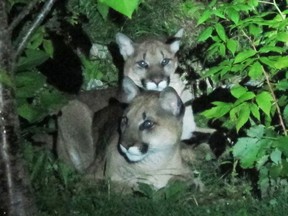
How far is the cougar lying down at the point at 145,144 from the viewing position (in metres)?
7.14

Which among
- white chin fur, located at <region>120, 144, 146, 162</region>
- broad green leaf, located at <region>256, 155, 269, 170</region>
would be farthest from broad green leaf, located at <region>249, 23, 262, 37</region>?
white chin fur, located at <region>120, 144, 146, 162</region>

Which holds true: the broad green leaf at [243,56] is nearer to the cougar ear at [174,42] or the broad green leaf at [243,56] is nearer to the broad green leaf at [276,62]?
the broad green leaf at [276,62]

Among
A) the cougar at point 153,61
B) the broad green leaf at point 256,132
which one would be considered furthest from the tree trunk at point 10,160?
the cougar at point 153,61

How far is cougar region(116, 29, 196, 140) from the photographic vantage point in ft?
29.3

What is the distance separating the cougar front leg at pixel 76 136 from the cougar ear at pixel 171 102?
1.38 m

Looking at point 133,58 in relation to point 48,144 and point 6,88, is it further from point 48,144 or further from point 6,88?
point 6,88

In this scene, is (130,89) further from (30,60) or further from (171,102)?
(30,60)

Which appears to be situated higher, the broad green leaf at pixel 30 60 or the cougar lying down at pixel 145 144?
the broad green leaf at pixel 30 60

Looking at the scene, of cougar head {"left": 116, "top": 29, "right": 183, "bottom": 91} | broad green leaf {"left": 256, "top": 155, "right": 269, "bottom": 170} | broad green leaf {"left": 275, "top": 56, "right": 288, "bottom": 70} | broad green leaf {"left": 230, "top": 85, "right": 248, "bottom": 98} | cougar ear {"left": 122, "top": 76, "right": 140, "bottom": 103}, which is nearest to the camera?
broad green leaf {"left": 275, "top": 56, "right": 288, "bottom": 70}

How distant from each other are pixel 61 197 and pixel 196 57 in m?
3.73

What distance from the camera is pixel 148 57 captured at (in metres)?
9.12

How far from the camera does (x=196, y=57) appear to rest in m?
9.93

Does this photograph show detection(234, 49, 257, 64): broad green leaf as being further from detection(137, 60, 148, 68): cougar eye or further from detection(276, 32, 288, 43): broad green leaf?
detection(137, 60, 148, 68): cougar eye

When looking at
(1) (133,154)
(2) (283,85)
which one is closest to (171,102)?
(1) (133,154)
